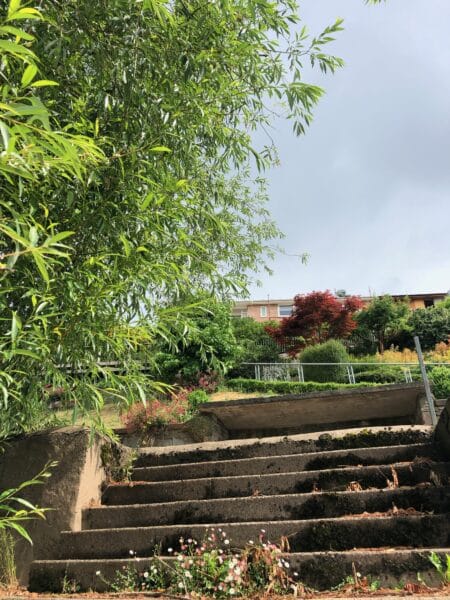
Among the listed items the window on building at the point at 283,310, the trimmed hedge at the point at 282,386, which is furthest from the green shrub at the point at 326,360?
the window on building at the point at 283,310

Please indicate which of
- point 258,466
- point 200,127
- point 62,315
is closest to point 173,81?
point 200,127

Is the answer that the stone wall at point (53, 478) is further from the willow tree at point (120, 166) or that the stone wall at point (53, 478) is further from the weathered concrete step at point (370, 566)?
the weathered concrete step at point (370, 566)

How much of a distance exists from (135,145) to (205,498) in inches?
100

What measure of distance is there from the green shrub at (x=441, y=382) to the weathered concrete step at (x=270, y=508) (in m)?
8.09

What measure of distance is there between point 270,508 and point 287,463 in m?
0.56

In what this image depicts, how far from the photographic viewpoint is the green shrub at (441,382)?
388 inches

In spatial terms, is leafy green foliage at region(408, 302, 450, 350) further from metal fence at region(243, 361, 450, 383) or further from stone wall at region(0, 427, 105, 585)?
stone wall at region(0, 427, 105, 585)

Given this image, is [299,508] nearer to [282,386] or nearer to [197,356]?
[282,386]

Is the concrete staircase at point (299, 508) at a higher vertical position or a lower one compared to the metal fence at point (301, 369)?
lower

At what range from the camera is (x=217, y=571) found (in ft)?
7.84

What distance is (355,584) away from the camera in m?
2.15

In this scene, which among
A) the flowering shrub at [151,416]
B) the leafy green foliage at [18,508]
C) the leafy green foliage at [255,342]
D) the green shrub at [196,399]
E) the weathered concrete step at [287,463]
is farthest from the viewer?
the leafy green foliage at [255,342]

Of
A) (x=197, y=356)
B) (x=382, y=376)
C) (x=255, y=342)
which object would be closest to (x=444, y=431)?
(x=197, y=356)

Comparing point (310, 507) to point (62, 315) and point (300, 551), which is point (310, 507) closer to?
point (300, 551)
